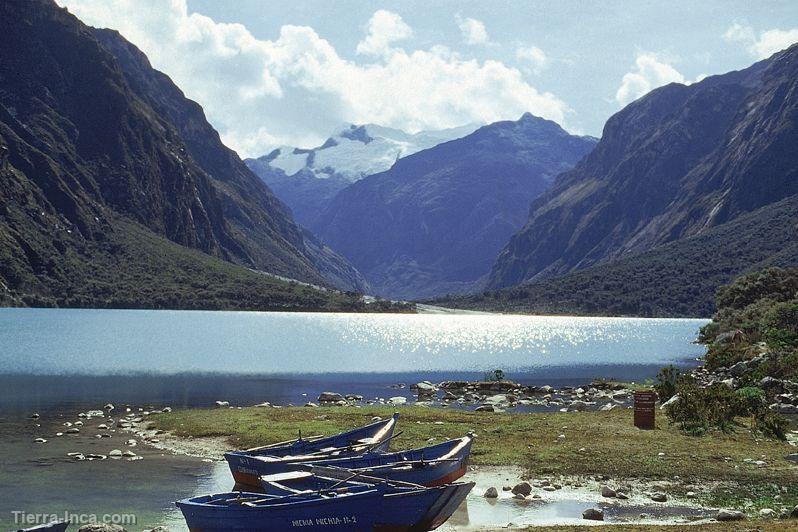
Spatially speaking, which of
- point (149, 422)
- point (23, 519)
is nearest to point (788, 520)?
point (23, 519)

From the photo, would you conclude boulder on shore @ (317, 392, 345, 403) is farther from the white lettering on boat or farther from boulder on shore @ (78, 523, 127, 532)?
the white lettering on boat

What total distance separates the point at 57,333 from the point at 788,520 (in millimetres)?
128210

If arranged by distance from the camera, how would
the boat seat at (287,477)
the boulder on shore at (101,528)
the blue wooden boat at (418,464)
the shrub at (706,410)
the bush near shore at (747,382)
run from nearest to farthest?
the boulder on shore at (101,528), the boat seat at (287,477), the blue wooden boat at (418,464), the shrub at (706,410), the bush near shore at (747,382)

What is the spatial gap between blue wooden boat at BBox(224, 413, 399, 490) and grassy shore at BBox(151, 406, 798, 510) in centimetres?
435

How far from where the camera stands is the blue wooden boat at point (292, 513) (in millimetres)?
20906

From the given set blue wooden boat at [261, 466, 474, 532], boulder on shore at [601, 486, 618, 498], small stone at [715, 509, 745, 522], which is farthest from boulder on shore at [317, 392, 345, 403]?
small stone at [715, 509, 745, 522]

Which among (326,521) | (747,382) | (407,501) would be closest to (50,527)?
(326,521)

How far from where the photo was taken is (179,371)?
8144 centimetres

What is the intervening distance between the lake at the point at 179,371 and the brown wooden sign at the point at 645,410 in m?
21.2

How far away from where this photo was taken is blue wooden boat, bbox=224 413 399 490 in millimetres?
27500

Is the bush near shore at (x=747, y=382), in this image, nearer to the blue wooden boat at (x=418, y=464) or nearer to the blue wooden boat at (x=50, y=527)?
the blue wooden boat at (x=418, y=464)

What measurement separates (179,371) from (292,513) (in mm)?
63982

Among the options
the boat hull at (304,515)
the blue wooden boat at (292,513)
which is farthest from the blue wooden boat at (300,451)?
the boat hull at (304,515)

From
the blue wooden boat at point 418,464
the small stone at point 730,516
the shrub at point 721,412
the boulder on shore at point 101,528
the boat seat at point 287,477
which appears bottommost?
the boulder on shore at point 101,528
